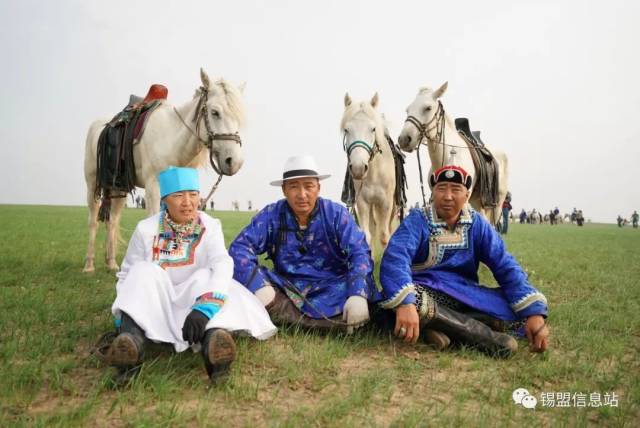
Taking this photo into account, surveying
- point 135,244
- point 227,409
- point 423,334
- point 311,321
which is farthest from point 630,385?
point 135,244

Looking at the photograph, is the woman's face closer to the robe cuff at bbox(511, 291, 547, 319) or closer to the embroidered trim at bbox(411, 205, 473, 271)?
the embroidered trim at bbox(411, 205, 473, 271)

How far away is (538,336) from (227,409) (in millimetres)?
2142

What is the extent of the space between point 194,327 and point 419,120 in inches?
191

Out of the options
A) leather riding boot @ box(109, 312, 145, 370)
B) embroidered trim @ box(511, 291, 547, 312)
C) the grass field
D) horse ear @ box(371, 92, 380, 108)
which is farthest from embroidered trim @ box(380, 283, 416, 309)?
horse ear @ box(371, 92, 380, 108)

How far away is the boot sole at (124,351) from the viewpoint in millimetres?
2197

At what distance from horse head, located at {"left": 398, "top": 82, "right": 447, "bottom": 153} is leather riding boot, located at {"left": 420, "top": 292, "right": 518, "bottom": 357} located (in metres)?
3.59

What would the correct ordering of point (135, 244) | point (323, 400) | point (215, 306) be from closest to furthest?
point (323, 400) < point (215, 306) < point (135, 244)

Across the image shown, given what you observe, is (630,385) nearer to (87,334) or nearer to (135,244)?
(135,244)

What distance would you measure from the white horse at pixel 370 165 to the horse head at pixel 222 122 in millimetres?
1460

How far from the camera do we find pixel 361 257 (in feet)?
11.1

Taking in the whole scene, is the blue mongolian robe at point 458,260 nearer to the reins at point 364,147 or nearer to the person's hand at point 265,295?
the person's hand at point 265,295

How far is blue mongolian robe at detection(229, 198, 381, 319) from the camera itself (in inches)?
132

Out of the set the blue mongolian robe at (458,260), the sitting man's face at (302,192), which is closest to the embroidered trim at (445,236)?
the blue mongolian robe at (458,260)

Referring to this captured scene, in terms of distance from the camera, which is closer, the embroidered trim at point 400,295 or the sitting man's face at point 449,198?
the embroidered trim at point 400,295
